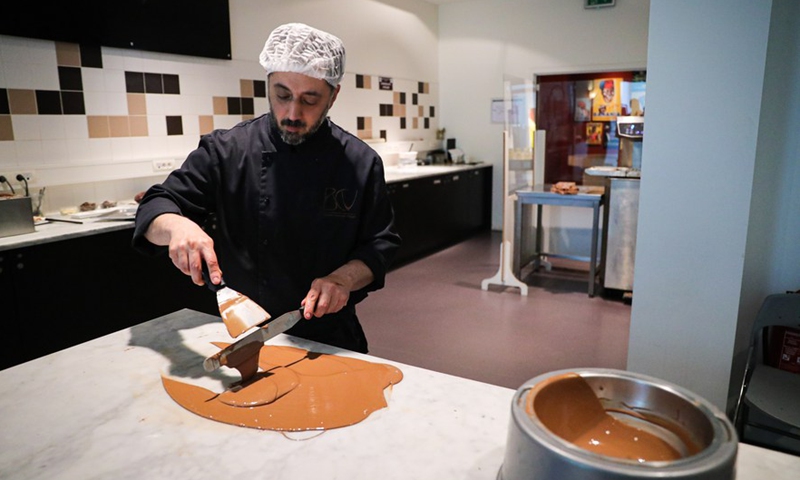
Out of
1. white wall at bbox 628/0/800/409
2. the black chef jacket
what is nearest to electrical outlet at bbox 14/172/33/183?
the black chef jacket

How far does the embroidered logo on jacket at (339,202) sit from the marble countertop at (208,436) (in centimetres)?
57

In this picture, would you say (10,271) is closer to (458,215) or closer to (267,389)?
(267,389)

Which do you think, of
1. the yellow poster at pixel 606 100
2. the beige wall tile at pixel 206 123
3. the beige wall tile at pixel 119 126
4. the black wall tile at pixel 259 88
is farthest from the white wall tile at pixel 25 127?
the yellow poster at pixel 606 100

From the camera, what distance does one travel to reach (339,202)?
166 centimetres

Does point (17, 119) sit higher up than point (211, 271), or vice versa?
point (17, 119)

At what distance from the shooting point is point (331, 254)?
5.44 ft

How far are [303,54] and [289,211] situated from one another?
451 mm

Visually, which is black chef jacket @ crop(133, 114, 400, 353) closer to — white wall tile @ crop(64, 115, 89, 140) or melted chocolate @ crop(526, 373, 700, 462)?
melted chocolate @ crop(526, 373, 700, 462)

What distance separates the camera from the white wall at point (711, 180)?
2.12m

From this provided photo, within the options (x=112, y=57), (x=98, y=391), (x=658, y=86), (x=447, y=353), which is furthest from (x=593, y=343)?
(x=112, y=57)

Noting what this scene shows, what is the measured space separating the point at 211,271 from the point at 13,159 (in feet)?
8.46

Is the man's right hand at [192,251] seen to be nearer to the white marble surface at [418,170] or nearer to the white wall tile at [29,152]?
the white wall tile at [29,152]

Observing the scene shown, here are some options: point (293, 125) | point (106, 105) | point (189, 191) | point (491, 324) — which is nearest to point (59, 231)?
point (106, 105)

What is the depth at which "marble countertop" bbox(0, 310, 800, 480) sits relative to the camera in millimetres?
941
